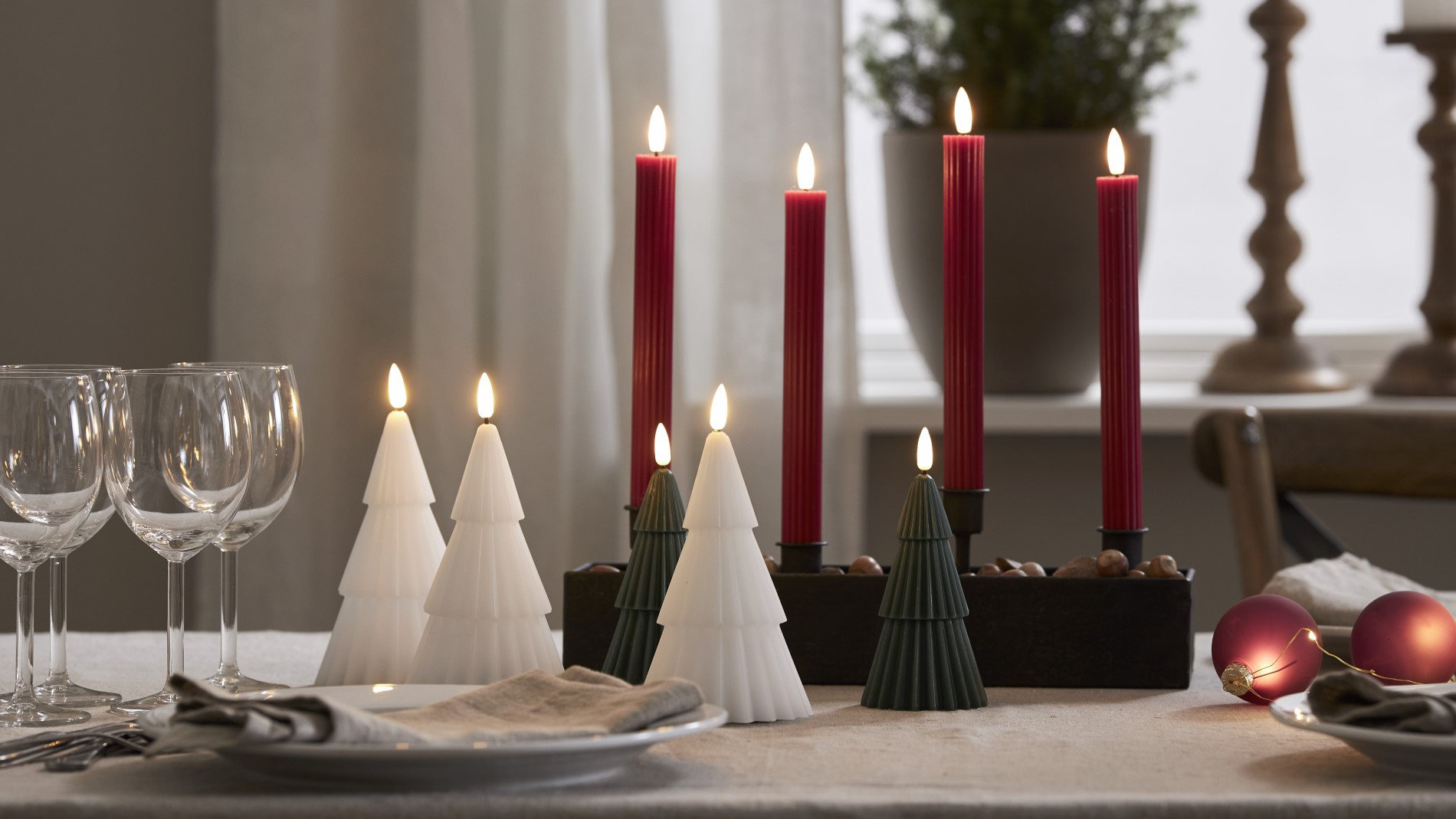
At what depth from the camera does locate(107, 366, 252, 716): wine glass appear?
785 mm

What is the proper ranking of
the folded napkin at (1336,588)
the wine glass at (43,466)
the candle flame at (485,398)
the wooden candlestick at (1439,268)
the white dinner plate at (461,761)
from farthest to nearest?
the wooden candlestick at (1439,268)
the folded napkin at (1336,588)
the candle flame at (485,398)
the wine glass at (43,466)
the white dinner plate at (461,761)

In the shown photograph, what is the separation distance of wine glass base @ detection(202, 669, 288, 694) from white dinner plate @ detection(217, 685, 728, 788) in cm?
23

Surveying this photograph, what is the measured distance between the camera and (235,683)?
846mm

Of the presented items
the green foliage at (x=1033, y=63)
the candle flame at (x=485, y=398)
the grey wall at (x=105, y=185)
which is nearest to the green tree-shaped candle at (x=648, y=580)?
the candle flame at (x=485, y=398)

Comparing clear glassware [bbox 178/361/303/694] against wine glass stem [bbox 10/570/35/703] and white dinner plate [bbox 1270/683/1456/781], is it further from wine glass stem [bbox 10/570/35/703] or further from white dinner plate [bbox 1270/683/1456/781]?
white dinner plate [bbox 1270/683/1456/781]

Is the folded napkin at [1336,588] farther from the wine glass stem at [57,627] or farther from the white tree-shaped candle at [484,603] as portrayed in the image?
the wine glass stem at [57,627]

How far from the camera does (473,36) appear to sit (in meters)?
1.81

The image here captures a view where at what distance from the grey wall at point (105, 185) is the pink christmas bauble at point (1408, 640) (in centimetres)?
161

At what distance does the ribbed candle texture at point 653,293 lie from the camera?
90 centimetres

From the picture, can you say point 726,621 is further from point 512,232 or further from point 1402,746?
point 512,232

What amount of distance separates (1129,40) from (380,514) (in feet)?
4.60

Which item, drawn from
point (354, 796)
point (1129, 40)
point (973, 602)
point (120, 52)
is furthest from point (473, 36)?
point (354, 796)

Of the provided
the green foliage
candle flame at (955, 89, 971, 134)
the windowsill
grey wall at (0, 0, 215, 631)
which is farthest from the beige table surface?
grey wall at (0, 0, 215, 631)

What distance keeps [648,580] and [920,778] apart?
234mm
